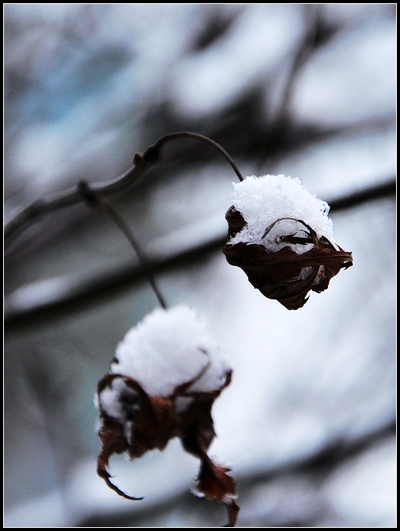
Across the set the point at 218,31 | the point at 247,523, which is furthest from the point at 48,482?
the point at 218,31

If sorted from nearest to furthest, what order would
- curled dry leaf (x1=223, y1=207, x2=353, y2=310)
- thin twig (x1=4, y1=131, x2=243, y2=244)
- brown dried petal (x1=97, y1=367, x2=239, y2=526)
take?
curled dry leaf (x1=223, y1=207, x2=353, y2=310) → brown dried petal (x1=97, y1=367, x2=239, y2=526) → thin twig (x1=4, y1=131, x2=243, y2=244)

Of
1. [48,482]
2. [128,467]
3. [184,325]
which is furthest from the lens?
[48,482]

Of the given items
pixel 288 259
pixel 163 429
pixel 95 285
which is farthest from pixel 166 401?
pixel 95 285

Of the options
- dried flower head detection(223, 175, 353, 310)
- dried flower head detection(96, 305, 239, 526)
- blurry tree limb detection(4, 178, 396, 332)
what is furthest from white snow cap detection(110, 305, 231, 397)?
blurry tree limb detection(4, 178, 396, 332)

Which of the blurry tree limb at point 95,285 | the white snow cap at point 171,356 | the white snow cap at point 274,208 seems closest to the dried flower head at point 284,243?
the white snow cap at point 274,208

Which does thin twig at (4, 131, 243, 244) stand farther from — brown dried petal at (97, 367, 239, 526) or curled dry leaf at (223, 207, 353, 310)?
brown dried petal at (97, 367, 239, 526)

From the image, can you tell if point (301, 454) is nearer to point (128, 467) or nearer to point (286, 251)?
point (128, 467)

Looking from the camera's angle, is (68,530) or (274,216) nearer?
(274,216)
